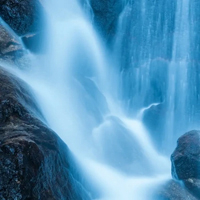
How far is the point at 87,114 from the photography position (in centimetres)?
1109

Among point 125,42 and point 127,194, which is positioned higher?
point 125,42

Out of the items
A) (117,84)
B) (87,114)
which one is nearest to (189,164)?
(87,114)

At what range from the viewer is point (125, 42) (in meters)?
18.8

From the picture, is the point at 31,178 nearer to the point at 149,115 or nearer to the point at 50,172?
the point at 50,172

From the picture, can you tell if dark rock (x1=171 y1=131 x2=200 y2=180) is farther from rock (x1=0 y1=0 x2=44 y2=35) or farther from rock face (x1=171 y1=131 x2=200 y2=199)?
rock (x1=0 y1=0 x2=44 y2=35)

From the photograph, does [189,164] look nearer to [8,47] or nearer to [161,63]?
[8,47]

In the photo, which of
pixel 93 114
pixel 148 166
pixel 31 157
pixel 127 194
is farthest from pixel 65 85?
pixel 31 157

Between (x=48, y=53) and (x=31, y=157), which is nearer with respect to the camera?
(x=31, y=157)

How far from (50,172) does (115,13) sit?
16.0m

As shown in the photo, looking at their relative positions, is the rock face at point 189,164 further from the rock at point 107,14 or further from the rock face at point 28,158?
the rock at point 107,14

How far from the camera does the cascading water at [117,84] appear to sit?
898cm

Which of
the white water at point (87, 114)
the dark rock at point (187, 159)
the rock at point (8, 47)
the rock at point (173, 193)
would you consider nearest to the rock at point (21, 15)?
the rock at point (8, 47)

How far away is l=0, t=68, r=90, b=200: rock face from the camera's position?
Result: 12.5 ft

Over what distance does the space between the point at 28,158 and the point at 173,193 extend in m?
5.72
